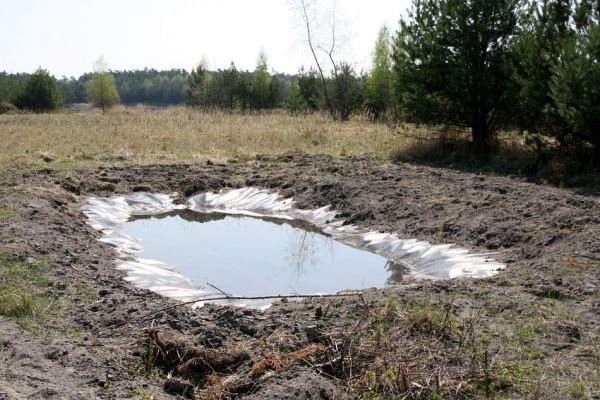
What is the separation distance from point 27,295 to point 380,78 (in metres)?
29.4

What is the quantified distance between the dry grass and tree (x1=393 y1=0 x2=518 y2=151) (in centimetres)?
194

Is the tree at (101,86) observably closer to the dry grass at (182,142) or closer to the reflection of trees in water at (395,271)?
the dry grass at (182,142)

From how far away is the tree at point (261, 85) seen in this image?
2002 inches

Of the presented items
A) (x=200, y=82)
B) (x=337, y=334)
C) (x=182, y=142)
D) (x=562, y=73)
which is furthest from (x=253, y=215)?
(x=200, y=82)

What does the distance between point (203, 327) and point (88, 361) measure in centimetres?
101

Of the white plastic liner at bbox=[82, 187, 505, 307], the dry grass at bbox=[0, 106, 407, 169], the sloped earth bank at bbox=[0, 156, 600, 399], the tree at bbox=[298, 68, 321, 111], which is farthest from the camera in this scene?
the tree at bbox=[298, 68, 321, 111]

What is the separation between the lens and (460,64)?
48.8 ft

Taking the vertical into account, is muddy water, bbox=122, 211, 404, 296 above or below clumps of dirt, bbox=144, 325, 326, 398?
below

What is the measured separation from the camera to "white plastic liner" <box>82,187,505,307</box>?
24.5 feet

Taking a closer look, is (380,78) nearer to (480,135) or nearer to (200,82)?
(480,135)

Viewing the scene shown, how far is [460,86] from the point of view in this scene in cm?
1469

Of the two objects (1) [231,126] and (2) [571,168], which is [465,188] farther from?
(1) [231,126]

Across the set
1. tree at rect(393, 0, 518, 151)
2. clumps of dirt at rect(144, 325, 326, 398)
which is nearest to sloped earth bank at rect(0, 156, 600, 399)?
clumps of dirt at rect(144, 325, 326, 398)

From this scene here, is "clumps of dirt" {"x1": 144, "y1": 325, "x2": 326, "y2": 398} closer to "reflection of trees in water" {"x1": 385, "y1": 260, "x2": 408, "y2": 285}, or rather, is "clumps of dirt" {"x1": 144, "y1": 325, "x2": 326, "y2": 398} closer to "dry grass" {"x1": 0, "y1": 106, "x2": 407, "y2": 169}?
"reflection of trees in water" {"x1": 385, "y1": 260, "x2": 408, "y2": 285}
